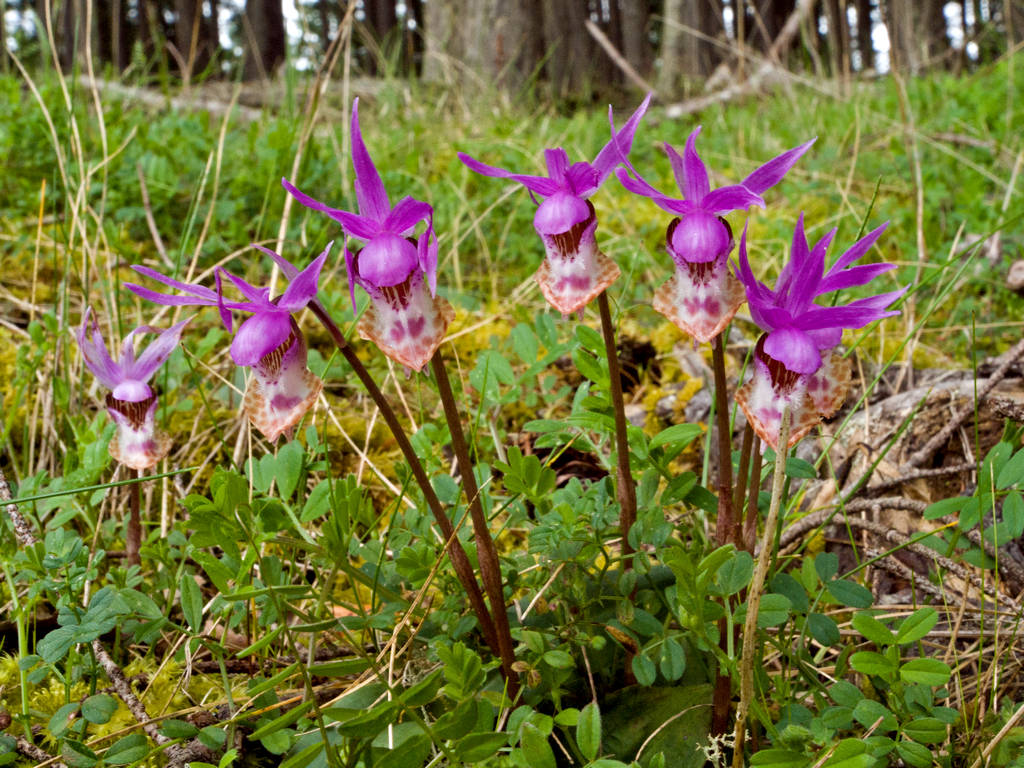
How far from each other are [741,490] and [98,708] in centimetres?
91

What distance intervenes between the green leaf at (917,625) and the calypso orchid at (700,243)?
0.44 metres

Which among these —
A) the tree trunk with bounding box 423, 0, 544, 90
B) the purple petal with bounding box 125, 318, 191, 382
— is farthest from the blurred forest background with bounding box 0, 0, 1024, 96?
the purple petal with bounding box 125, 318, 191, 382

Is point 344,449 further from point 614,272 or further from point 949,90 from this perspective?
point 949,90

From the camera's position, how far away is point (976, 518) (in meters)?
1.13

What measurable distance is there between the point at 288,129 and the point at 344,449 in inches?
62.4

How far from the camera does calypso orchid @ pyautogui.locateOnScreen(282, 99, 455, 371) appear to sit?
0.99m

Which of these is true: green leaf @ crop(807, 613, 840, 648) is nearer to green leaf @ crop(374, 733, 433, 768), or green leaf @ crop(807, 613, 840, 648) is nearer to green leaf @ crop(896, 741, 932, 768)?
green leaf @ crop(896, 741, 932, 768)

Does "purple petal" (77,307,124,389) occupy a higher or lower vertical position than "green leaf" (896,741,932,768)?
higher

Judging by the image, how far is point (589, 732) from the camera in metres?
1.01

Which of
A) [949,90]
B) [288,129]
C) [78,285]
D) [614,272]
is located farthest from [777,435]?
[949,90]

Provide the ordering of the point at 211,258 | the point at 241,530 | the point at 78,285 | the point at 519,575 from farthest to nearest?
the point at 211,258 → the point at 78,285 → the point at 519,575 → the point at 241,530

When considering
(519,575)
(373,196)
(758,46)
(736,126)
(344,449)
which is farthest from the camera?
(758,46)

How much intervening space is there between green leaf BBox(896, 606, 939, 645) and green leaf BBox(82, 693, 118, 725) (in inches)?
40.5

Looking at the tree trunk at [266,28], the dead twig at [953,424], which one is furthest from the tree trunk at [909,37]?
the tree trunk at [266,28]
